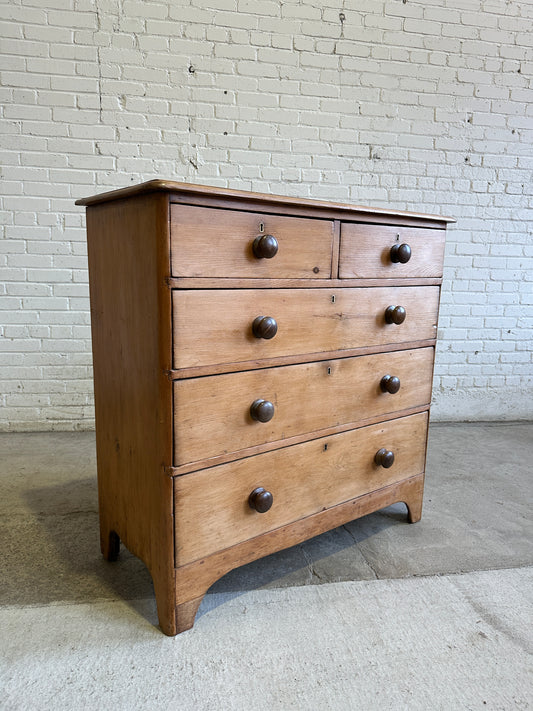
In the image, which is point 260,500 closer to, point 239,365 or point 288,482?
point 288,482

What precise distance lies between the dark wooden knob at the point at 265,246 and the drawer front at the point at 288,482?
1.93 feet

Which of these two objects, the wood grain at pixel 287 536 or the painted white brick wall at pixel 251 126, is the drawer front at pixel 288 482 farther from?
the painted white brick wall at pixel 251 126

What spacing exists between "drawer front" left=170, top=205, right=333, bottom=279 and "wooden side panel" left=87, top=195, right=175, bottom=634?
5cm

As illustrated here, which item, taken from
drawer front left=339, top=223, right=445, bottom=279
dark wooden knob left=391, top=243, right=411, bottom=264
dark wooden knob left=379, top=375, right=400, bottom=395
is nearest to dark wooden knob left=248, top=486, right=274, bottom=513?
dark wooden knob left=379, top=375, right=400, bottom=395

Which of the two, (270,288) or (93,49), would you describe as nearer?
(270,288)

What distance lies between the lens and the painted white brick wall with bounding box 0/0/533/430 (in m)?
Result: 2.70

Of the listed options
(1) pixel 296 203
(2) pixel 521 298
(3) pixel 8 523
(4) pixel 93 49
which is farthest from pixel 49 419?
(2) pixel 521 298

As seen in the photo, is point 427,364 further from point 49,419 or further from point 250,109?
point 49,419

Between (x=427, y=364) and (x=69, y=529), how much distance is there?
154cm

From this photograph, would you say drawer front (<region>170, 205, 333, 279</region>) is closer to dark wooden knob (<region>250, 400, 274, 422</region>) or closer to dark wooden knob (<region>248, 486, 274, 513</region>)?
dark wooden knob (<region>250, 400, 274, 422</region>)

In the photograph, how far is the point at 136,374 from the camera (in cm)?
139

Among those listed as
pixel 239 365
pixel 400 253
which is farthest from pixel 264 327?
pixel 400 253

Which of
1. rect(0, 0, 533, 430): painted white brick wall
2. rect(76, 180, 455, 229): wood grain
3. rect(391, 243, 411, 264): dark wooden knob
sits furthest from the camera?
rect(0, 0, 533, 430): painted white brick wall

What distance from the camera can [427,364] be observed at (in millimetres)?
1929
